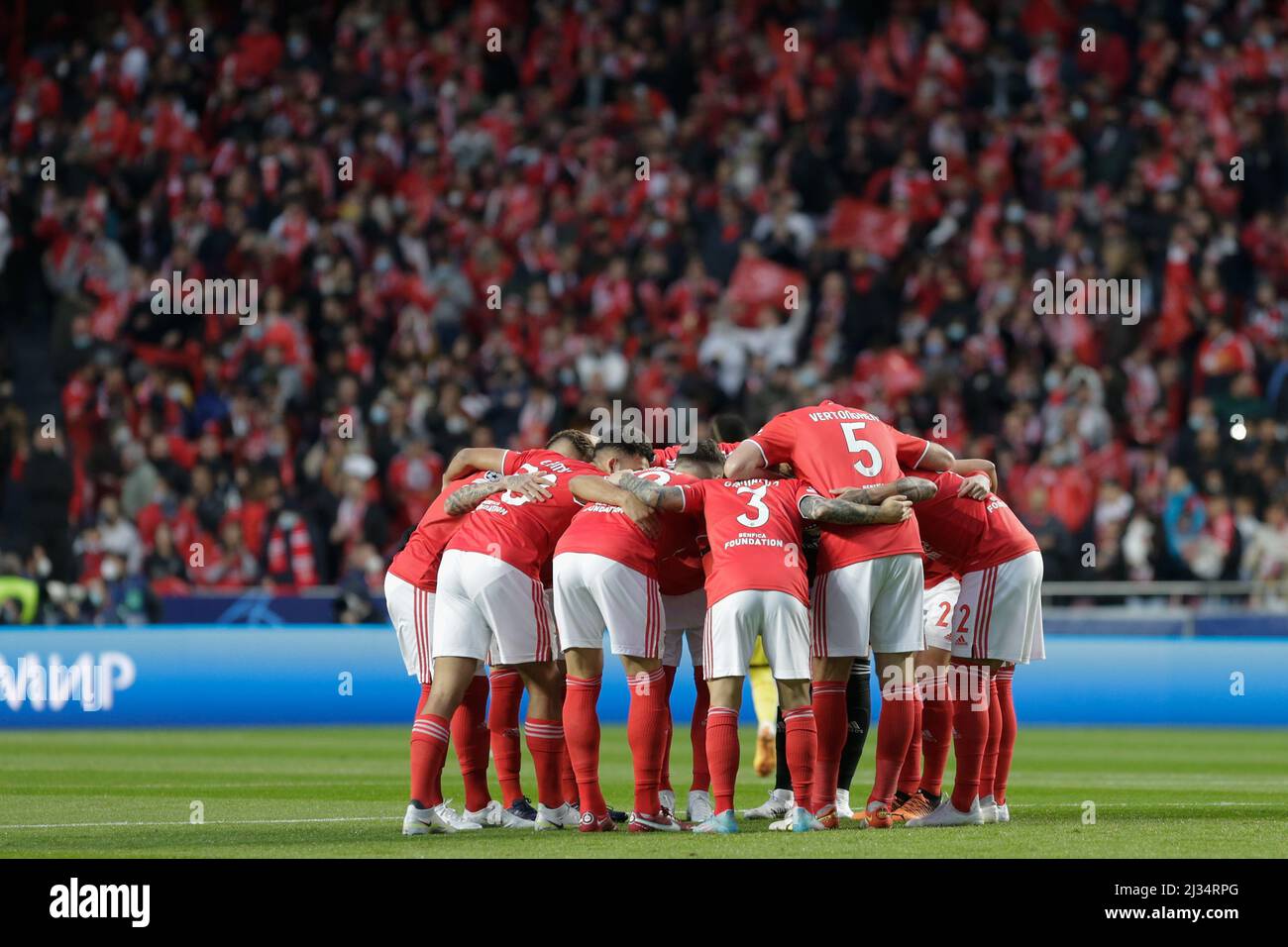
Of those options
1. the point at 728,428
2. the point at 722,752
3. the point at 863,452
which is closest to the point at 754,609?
the point at 722,752

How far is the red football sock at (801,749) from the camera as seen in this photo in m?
10.4

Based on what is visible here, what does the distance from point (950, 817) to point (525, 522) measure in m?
2.88

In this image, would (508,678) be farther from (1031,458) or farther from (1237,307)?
(1237,307)

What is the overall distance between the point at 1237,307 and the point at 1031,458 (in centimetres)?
383

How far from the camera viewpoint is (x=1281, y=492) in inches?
814

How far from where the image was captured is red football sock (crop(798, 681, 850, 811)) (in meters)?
10.8

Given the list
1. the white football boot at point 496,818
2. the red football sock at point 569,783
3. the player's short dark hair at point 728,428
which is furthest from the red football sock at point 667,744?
the player's short dark hair at point 728,428

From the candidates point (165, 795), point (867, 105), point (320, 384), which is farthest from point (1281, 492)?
point (165, 795)

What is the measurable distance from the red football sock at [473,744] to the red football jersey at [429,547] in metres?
0.67

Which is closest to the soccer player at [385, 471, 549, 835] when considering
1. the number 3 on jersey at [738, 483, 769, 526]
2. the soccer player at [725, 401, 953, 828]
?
the number 3 on jersey at [738, 483, 769, 526]

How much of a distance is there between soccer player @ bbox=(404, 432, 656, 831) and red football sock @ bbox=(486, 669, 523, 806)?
0.73ft

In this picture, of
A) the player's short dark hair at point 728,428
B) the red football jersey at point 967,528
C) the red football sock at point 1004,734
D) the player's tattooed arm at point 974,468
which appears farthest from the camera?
the player's short dark hair at point 728,428

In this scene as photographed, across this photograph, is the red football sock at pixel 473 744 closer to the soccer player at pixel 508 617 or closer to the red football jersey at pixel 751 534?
the soccer player at pixel 508 617

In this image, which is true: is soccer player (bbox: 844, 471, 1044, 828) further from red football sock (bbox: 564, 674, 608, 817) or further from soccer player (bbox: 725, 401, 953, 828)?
red football sock (bbox: 564, 674, 608, 817)
